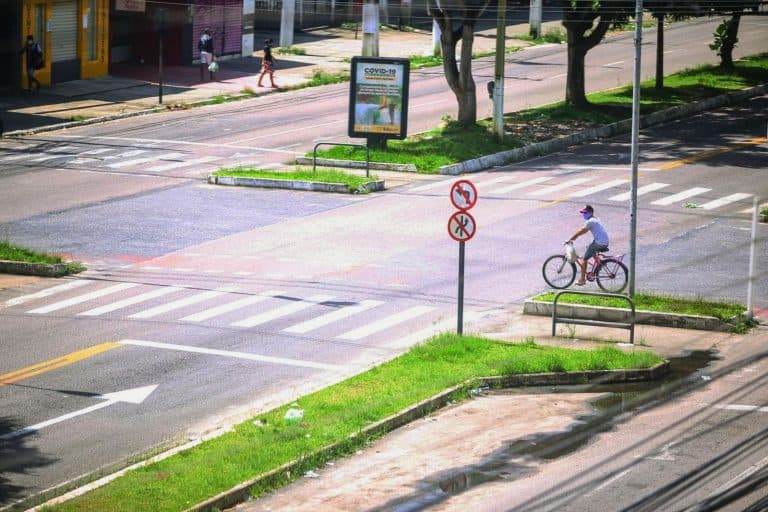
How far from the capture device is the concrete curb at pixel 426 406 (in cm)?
1435

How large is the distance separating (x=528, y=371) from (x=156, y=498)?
689 cm

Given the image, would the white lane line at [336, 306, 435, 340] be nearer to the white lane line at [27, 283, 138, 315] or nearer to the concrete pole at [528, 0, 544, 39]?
the white lane line at [27, 283, 138, 315]

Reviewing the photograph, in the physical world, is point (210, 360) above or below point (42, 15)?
below

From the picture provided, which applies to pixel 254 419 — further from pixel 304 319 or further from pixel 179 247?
pixel 179 247

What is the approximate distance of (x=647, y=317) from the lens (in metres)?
22.5

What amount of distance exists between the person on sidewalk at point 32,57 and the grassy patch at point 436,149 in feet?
45.8

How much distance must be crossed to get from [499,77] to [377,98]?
3683mm

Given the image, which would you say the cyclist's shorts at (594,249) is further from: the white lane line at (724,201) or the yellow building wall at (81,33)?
the yellow building wall at (81,33)

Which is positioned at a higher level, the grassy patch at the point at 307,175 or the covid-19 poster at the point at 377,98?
the covid-19 poster at the point at 377,98

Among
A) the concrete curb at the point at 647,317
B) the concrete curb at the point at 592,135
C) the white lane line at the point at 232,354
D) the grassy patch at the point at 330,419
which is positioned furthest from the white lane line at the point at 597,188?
the white lane line at the point at 232,354

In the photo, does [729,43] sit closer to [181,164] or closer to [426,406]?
[181,164]

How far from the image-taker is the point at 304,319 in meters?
22.4

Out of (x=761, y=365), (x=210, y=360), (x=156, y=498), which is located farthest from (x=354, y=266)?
(x=156, y=498)

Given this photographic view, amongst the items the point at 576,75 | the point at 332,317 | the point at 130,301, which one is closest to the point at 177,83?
the point at 576,75
